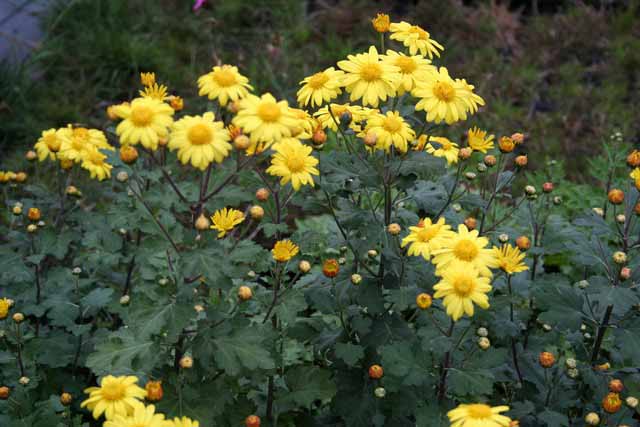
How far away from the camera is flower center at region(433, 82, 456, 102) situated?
231 centimetres

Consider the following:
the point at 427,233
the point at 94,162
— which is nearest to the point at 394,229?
the point at 427,233

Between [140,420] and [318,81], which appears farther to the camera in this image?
[318,81]

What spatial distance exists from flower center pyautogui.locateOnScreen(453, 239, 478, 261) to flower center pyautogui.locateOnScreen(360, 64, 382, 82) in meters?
0.55

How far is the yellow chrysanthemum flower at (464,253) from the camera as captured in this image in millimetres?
2133

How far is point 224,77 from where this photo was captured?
216 centimetres

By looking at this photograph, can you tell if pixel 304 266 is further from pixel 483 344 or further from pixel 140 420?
pixel 140 420

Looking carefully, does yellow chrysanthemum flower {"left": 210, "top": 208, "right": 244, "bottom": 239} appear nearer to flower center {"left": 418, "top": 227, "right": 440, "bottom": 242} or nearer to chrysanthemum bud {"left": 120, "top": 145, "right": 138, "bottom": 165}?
chrysanthemum bud {"left": 120, "top": 145, "right": 138, "bottom": 165}

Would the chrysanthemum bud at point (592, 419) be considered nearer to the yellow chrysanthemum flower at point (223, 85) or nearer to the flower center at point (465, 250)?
the flower center at point (465, 250)

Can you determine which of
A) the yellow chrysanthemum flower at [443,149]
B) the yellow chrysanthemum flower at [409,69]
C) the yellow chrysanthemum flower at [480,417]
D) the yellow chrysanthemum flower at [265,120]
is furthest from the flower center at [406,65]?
the yellow chrysanthemum flower at [480,417]

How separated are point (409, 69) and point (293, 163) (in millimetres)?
475

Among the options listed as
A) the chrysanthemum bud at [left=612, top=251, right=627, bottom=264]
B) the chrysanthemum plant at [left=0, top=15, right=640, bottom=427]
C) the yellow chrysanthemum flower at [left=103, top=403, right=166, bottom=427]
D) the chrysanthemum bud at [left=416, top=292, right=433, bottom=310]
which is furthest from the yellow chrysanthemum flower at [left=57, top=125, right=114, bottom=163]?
the chrysanthemum bud at [left=612, top=251, right=627, bottom=264]

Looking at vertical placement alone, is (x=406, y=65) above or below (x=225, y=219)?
Result: above

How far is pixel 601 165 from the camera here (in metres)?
4.11

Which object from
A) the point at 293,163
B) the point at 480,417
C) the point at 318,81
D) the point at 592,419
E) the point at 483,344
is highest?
the point at 318,81
